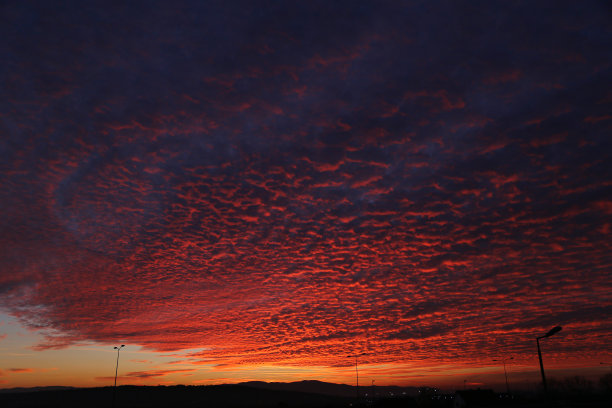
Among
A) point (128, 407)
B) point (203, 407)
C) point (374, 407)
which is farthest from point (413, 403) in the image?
point (128, 407)

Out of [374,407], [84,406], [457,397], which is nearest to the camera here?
[457,397]

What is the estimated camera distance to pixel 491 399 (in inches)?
5034

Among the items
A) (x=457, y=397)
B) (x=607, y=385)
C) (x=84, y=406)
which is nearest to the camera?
(x=457, y=397)

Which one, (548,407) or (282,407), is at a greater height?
(548,407)

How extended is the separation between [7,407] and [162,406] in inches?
3086

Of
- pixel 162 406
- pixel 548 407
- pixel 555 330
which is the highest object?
pixel 555 330

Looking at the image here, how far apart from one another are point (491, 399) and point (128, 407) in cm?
13384

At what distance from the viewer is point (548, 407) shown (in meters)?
21.5

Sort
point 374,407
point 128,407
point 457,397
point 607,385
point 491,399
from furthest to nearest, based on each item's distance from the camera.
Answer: point 607,385 → point 128,407 → point 491,399 → point 374,407 → point 457,397

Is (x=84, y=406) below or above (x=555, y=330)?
below

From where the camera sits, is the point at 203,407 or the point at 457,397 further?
the point at 203,407

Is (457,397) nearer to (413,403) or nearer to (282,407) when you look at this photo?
(413,403)

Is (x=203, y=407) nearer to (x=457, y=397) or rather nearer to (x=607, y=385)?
(x=457, y=397)

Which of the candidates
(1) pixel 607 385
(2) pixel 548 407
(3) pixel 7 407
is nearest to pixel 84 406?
(3) pixel 7 407
